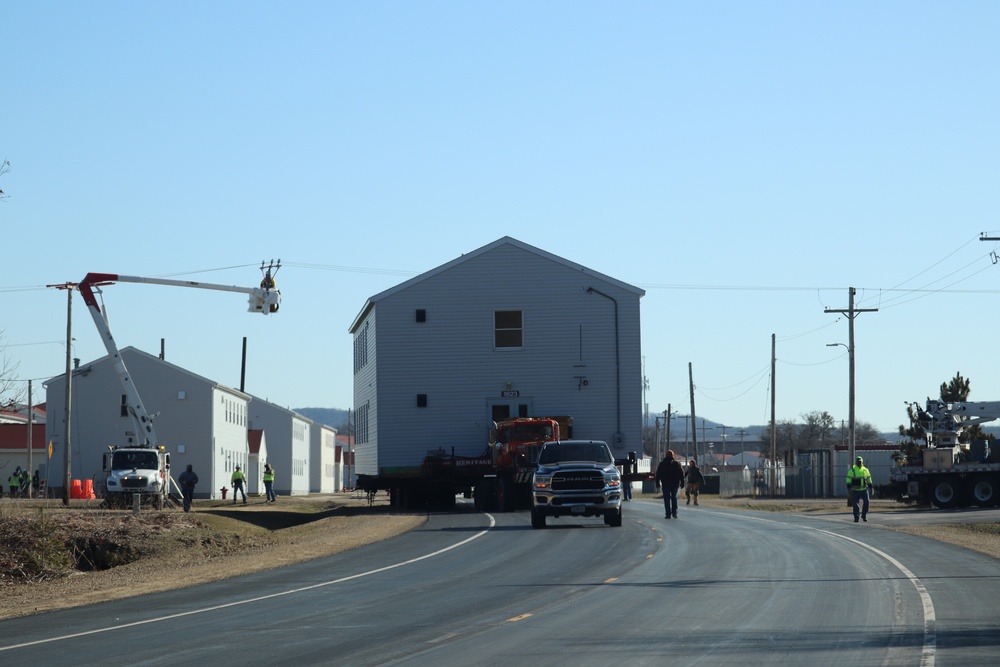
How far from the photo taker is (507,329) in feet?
152

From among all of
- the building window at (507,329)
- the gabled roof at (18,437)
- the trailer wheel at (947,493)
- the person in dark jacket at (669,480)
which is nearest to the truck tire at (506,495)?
the person in dark jacket at (669,480)

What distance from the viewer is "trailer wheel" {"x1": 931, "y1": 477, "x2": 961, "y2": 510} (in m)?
44.2

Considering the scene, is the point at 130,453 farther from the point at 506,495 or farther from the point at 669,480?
the point at 669,480

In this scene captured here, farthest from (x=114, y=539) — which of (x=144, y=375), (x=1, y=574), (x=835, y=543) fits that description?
(x=144, y=375)

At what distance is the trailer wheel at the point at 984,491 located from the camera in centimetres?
4397

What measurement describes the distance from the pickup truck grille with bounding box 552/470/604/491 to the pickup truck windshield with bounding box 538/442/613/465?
3.43ft

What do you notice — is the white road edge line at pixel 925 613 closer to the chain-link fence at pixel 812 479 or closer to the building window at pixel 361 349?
the building window at pixel 361 349

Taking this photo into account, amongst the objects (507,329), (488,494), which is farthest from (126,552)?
(507,329)

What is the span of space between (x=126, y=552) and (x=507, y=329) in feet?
73.4

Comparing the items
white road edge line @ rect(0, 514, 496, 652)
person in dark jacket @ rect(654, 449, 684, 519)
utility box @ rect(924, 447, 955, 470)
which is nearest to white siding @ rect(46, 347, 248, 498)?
person in dark jacket @ rect(654, 449, 684, 519)

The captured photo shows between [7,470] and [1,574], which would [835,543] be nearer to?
[1,574]

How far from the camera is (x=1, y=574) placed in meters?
22.6

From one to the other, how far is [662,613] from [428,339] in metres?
32.5

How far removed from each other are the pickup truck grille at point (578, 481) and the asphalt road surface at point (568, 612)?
15.1ft
